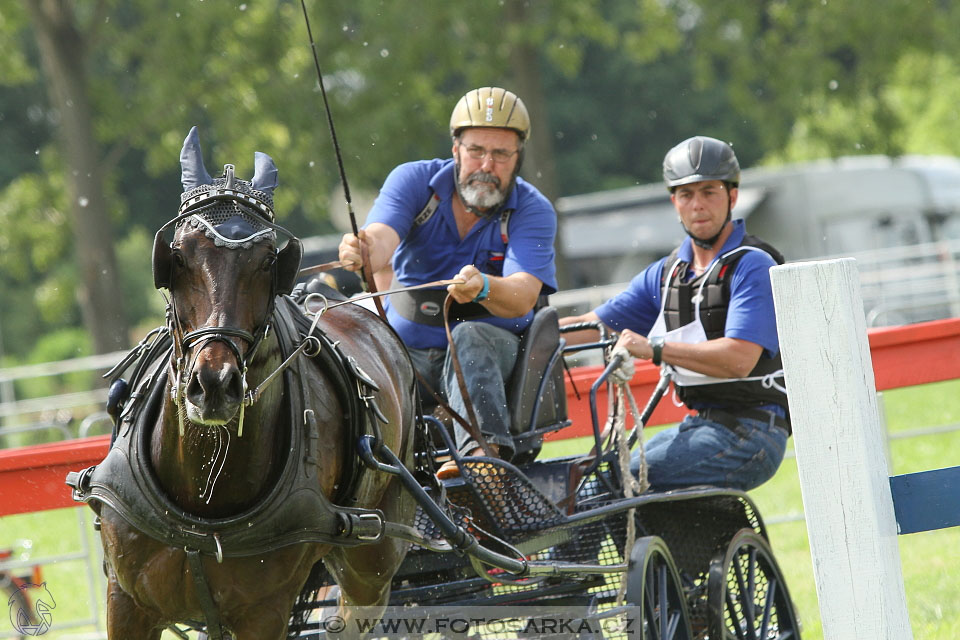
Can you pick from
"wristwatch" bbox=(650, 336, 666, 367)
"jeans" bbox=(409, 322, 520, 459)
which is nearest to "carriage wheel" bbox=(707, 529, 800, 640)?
"wristwatch" bbox=(650, 336, 666, 367)

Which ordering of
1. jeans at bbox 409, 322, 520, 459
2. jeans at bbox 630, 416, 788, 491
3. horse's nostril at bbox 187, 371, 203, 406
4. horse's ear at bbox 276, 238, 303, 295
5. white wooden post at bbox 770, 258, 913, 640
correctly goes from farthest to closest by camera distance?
jeans at bbox 630, 416, 788, 491
jeans at bbox 409, 322, 520, 459
horse's ear at bbox 276, 238, 303, 295
horse's nostril at bbox 187, 371, 203, 406
white wooden post at bbox 770, 258, 913, 640

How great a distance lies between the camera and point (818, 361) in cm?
251

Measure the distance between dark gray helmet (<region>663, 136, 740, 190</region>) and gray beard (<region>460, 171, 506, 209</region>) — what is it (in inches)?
31.7

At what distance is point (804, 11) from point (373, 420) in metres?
12.3

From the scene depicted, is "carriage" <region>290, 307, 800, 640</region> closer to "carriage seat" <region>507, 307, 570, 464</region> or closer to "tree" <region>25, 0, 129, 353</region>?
"carriage seat" <region>507, 307, 570, 464</region>

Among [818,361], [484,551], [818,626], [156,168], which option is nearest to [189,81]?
[156,168]

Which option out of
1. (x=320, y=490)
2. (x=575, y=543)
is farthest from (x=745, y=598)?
(x=320, y=490)

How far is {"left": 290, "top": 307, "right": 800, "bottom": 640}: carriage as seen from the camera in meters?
3.95

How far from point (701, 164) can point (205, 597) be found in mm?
2770

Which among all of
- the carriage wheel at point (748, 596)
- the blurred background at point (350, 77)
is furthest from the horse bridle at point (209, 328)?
the blurred background at point (350, 77)

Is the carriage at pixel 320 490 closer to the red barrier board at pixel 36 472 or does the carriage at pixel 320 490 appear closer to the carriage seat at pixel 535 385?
the carriage seat at pixel 535 385

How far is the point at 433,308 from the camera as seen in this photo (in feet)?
14.8

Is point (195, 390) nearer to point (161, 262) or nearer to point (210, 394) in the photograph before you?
point (210, 394)

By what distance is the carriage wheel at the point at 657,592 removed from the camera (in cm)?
405
